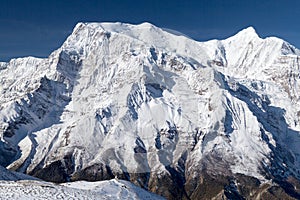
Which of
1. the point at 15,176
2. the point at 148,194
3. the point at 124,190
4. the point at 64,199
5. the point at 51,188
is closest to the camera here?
the point at 64,199

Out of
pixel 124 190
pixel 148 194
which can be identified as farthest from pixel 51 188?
pixel 148 194

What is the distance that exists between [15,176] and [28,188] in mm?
54775

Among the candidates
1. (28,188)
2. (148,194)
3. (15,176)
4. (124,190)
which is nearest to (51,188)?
(28,188)

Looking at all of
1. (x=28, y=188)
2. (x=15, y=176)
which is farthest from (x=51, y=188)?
(x=15, y=176)

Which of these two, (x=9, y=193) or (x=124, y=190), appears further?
(x=124, y=190)

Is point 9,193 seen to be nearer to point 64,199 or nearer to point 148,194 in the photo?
point 64,199

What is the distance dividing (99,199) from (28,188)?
12.0 meters

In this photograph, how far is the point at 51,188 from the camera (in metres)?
97.3

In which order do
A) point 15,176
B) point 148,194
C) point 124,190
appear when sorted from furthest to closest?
point 15,176, point 148,194, point 124,190

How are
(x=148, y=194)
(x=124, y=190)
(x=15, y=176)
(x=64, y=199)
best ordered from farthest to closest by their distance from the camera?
1. (x=15, y=176)
2. (x=148, y=194)
3. (x=124, y=190)
4. (x=64, y=199)

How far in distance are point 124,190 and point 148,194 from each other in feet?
33.1

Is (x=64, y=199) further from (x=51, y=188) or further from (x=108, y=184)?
(x=108, y=184)

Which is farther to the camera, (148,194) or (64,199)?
(148,194)

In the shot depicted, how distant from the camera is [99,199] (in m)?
98.1
